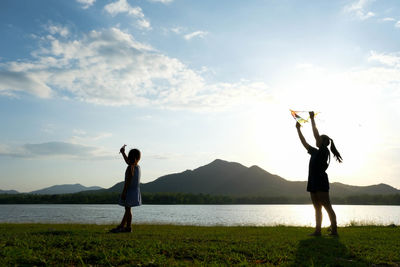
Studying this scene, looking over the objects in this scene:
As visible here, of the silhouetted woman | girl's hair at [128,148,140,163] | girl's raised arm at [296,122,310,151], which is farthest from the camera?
girl's hair at [128,148,140,163]

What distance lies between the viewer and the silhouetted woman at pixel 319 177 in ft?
33.7

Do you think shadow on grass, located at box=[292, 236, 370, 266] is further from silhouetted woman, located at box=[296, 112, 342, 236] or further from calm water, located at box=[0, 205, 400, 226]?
calm water, located at box=[0, 205, 400, 226]

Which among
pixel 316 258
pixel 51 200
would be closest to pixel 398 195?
pixel 51 200

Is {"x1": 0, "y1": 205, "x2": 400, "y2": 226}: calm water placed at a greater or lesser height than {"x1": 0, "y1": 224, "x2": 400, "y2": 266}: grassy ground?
lesser

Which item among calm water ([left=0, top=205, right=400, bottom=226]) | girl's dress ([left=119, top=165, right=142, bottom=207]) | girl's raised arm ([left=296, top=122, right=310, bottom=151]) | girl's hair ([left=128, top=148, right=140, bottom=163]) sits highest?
girl's raised arm ([left=296, top=122, right=310, bottom=151])

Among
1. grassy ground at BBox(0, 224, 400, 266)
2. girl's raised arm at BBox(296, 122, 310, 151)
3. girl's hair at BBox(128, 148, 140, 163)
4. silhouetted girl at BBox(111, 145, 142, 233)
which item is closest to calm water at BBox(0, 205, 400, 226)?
girl's raised arm at BBox(296, 122, 310, 151)

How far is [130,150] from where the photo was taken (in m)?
11.3

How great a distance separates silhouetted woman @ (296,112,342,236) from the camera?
10.3m

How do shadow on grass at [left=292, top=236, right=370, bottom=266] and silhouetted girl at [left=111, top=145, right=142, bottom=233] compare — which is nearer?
shadow on grass at [left=292, top=236, right=370, bottom=266]

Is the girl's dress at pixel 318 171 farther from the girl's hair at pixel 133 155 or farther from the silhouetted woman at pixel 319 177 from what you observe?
the girl's hair at pixel 133 155

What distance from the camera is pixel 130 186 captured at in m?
11.2

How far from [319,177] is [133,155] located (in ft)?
19.6

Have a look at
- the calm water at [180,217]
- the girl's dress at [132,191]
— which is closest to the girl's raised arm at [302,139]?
the girl's dress at [132,191]

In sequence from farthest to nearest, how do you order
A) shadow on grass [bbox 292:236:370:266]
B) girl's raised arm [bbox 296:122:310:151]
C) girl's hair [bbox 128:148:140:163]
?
girl's hair [bbox 128:148:140:163]
girl's raised arm [bbox 296:122:310:151]
shadow on grass [bbox 292:236:370:266]
